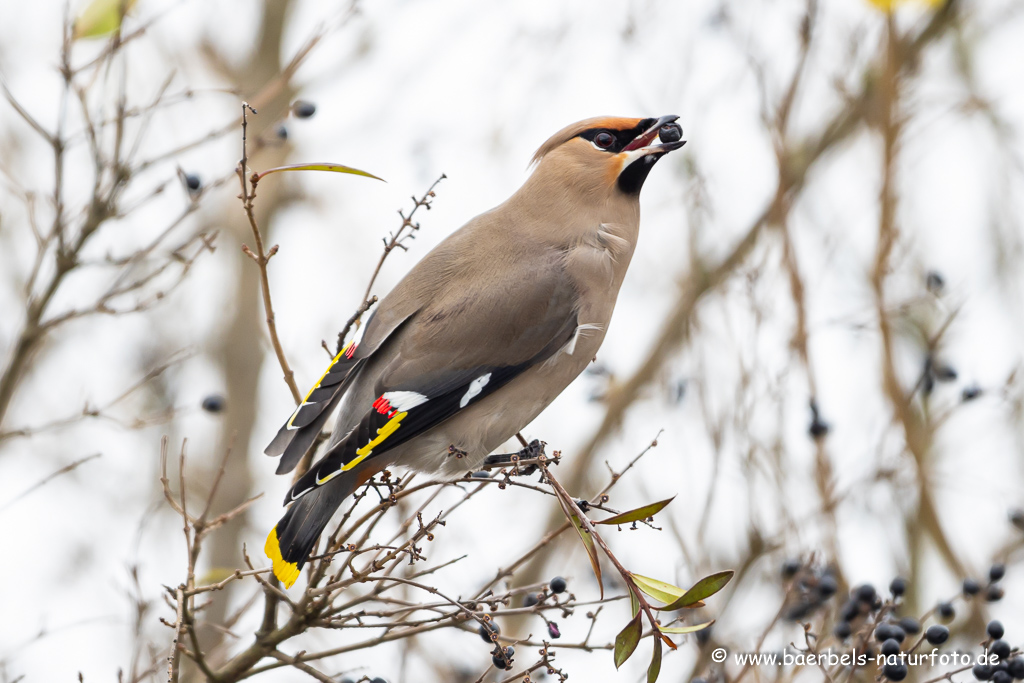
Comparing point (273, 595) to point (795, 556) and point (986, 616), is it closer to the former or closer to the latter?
point (795, 556)

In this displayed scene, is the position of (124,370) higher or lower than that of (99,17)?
higher

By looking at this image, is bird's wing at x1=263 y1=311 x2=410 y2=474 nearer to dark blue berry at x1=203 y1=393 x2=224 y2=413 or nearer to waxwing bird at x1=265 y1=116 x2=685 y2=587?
waxwing bird at x1=265 y1=116 x2=685 y2=587

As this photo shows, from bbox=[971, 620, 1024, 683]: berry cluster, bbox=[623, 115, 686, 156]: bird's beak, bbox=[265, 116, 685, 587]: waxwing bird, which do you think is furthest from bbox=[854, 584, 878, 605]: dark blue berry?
bbox=[623, 115, 686, 156]: bird's beak

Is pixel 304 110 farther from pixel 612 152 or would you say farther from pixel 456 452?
pixel 456 452

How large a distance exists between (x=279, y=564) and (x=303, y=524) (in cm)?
16

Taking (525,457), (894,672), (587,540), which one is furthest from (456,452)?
(894,672)

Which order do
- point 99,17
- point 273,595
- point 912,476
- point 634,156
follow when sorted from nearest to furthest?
point 273,595
point 99,17
point 634,156
point 912,476

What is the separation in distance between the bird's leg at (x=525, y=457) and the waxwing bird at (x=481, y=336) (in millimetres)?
37

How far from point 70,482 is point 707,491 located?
198 inches

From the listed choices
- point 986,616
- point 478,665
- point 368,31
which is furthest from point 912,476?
point 368,31

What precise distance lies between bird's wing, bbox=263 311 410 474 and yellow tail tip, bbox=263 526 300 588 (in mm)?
195

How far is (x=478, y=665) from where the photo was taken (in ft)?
14.6

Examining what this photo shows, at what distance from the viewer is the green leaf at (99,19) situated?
3.25m

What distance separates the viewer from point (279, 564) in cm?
285
